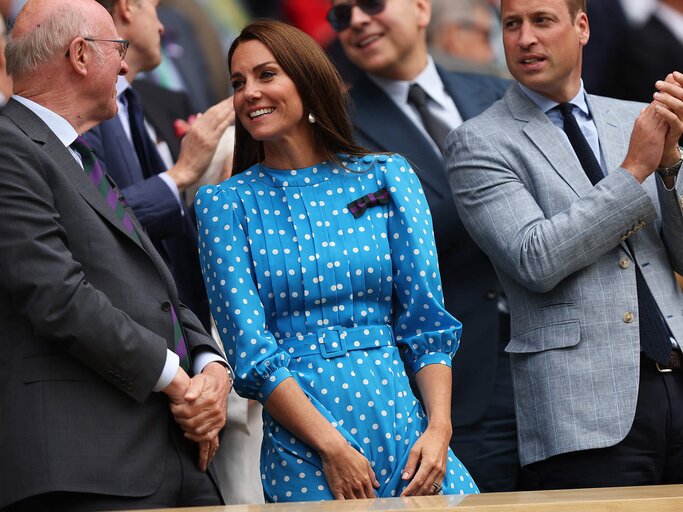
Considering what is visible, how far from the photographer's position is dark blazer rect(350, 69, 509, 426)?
4.38 m

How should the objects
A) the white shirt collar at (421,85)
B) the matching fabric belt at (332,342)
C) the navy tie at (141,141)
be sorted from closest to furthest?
the matching fabric belt at (332,342), the navy tie at (141,141), the white shirt collar at (421,85)

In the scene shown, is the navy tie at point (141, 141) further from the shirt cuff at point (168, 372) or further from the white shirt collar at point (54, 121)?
the shirt cuff at point (168, 372)

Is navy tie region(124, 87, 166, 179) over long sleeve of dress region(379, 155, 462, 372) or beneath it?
over

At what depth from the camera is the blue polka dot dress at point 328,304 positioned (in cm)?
318

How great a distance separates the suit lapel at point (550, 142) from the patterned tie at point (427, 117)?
0.76 metres

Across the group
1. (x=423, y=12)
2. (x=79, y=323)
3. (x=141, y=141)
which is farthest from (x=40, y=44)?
(x=423, y=12)

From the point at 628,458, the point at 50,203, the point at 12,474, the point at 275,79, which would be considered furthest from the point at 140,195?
the point at 628,458

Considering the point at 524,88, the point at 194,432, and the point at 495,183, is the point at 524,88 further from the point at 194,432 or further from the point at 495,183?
the point at 194,432

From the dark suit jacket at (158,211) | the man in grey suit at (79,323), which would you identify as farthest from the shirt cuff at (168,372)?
the dark suit jacket at (158,211)

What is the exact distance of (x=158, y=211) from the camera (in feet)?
13.4

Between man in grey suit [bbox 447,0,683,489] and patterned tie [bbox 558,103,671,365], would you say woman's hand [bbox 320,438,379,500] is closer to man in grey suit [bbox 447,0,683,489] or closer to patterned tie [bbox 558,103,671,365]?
man in grey suit [bbox 447,0,683,489]

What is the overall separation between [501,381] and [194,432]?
1609 millimetres

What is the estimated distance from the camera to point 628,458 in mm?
3541

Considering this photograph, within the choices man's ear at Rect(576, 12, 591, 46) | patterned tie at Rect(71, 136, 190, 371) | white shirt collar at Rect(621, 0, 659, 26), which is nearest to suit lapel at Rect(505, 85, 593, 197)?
man's ear at Rect(576, 12, 591, 46)
